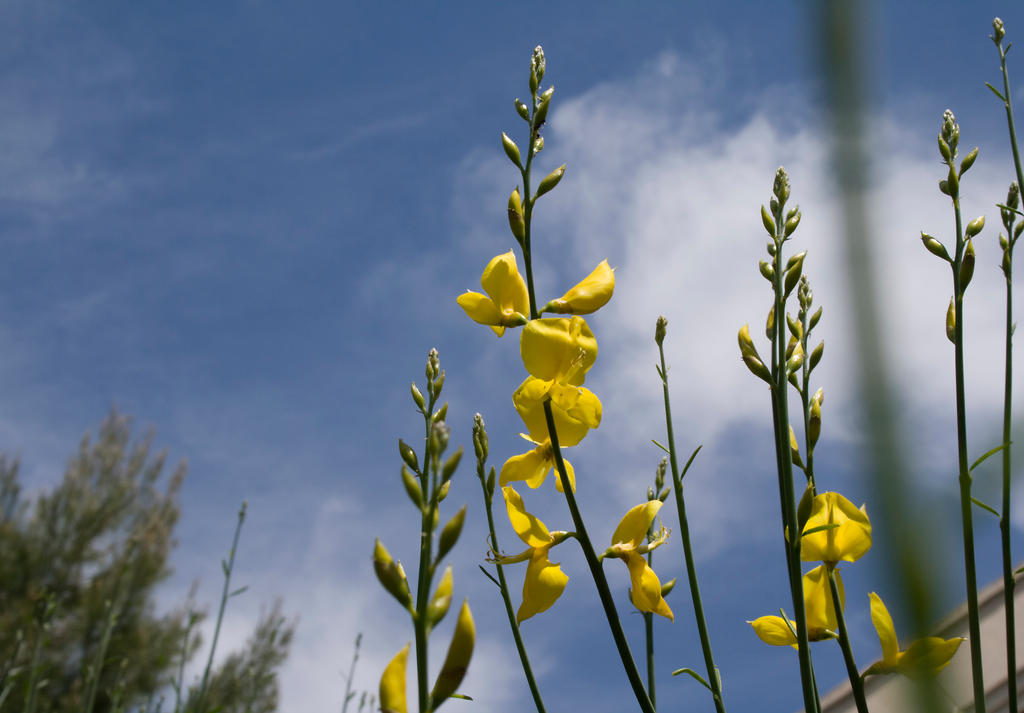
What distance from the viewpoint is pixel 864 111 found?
0.15 m

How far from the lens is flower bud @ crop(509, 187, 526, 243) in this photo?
3.34ft


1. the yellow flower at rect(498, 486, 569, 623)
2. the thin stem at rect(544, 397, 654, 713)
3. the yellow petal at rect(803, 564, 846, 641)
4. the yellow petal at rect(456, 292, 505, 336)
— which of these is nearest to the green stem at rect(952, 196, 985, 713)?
the yellow petal at rect(803, 564, 846, 641)

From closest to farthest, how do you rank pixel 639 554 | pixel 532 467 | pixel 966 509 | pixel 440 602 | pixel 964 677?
pixel 964 677, pixel 440 602, pixel 966 509, pixel 639 554, pixel 532 467

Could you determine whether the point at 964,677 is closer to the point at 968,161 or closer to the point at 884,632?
the point at 884,632

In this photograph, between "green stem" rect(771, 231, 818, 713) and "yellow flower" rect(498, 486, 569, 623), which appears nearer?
"green stem" rect(771, 231, 818, 713)

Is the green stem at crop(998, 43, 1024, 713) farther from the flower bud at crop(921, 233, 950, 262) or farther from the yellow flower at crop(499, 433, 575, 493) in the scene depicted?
the yellow flower at crop(499, 433, 575, 493)

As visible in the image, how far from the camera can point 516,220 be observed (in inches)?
40.0

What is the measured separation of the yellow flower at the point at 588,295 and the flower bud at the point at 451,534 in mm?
584

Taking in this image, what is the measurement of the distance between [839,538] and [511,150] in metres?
0.68

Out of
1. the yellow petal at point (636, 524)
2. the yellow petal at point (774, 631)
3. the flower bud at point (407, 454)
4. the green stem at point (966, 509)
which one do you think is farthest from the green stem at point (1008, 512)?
the flower bud at point (407, 454)

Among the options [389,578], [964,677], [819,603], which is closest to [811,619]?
[819,603]

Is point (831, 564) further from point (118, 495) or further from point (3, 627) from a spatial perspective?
point (118, 495)

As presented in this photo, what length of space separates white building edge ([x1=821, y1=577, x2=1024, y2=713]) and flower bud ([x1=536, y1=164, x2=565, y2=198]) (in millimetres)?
695

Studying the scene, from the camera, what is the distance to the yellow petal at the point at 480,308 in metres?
1.09
